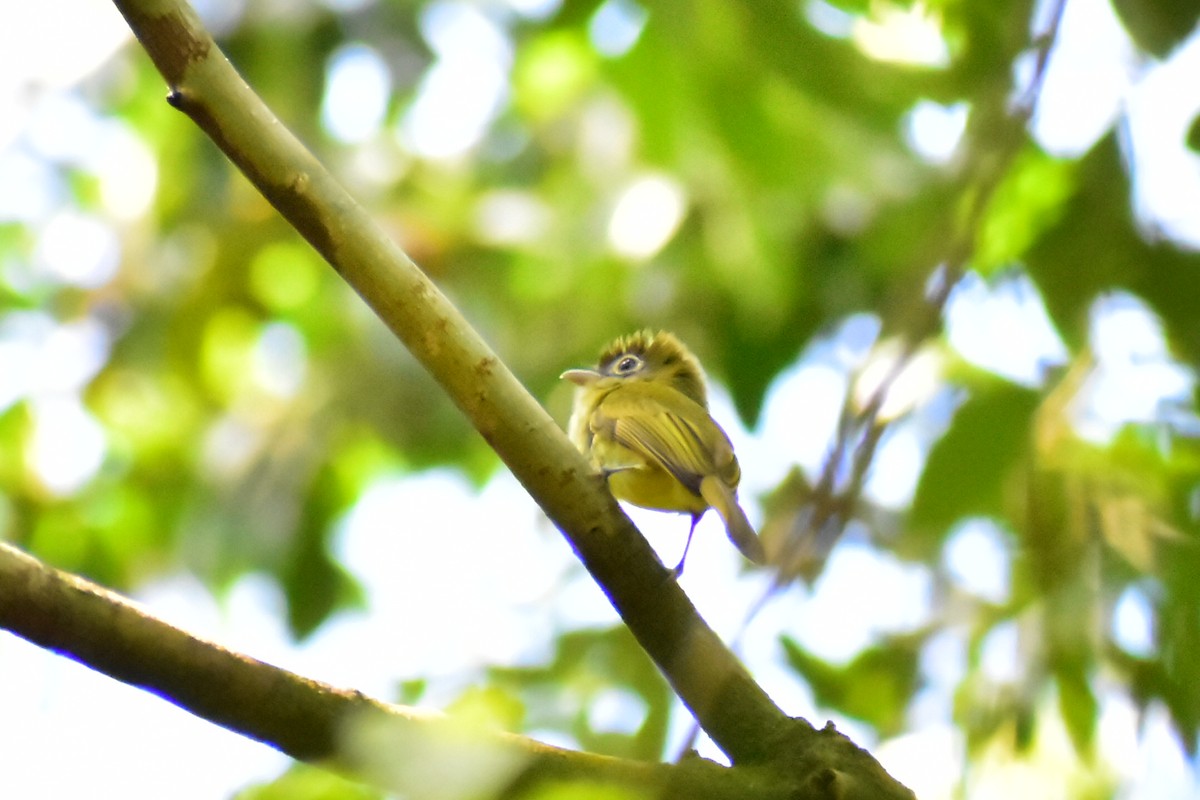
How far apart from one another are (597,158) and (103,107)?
279 centimetres

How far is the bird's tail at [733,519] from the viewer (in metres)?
3.01

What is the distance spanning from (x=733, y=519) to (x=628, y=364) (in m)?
1.47

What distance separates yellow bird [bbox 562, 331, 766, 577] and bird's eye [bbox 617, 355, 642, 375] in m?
0.29

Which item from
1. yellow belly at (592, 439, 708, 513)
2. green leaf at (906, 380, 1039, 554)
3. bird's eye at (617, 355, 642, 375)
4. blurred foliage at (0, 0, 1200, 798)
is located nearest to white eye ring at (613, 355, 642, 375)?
bird's eye at (617, 355, 642, 375)

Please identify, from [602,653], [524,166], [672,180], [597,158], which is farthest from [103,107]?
[602,653]

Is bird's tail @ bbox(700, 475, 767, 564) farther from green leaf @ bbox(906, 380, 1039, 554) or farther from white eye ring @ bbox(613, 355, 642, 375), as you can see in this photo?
white eye ring @ bbox(613, 355, 642, 375)

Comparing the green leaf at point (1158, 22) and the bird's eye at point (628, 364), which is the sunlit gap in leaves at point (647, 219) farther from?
the green leaf at point (1158, 22)

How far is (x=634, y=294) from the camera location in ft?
16.9

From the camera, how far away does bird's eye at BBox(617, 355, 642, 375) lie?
4.43 m

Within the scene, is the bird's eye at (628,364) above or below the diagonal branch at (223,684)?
above

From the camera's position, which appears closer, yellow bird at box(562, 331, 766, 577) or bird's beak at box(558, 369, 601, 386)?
yellow bird at box(562, 331, 766, 577)

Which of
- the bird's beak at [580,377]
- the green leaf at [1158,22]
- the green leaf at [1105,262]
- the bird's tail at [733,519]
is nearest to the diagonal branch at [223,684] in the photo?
the bird's tail at [733,519]

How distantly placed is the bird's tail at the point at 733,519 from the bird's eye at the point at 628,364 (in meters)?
1.23

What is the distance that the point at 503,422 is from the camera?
211 centimetres
